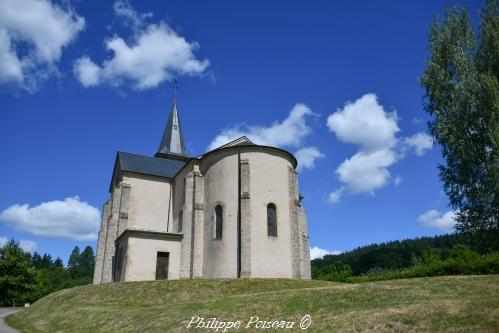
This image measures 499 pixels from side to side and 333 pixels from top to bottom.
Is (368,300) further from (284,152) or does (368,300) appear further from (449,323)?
(284,152)

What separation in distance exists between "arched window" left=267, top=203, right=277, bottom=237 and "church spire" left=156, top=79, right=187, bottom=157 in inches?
956

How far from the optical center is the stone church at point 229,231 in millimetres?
25234

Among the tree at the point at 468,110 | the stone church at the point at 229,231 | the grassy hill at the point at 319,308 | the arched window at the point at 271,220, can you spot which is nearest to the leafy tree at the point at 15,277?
the stone church at the point at 229,231

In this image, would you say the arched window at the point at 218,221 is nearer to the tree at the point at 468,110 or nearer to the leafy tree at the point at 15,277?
the tree at the point at 468,110

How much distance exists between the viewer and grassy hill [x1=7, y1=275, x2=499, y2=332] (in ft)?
30.1

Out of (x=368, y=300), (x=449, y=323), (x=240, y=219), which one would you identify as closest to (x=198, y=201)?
(x=240, y=219)

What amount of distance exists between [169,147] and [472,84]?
36513 mm

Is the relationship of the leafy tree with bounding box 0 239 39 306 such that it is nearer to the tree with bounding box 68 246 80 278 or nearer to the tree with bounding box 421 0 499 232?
the tree with bounding box 421 0 499 232

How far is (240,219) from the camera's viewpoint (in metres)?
25.6

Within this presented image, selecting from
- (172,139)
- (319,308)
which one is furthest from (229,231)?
(172,139)

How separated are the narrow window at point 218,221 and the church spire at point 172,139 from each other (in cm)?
2245

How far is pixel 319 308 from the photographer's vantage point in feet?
37.8

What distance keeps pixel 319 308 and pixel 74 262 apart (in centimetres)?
11751

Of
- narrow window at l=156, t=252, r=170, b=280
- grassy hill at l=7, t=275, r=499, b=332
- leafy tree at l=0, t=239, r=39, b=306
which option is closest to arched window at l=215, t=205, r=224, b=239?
narrow window at l=156, t=252, r=170, b=280
